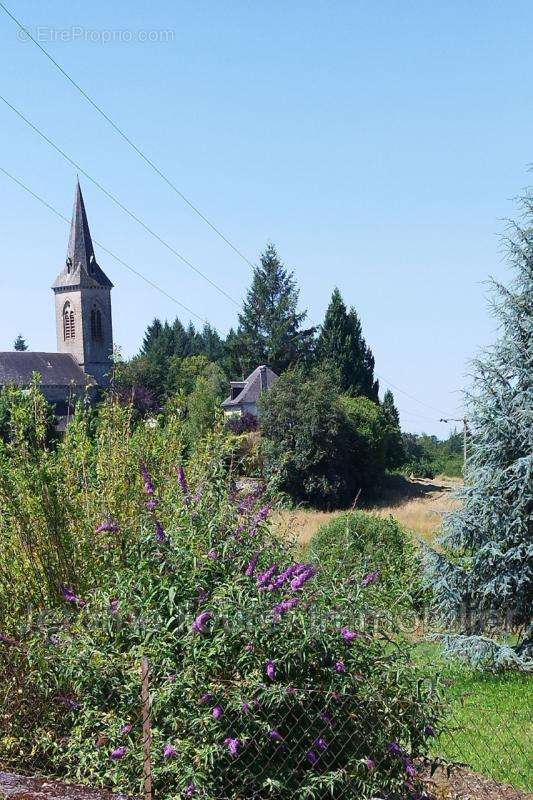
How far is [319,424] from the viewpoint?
37.4 meters

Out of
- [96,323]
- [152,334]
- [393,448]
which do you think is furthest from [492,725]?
[152,334]

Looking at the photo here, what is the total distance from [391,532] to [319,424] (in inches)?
962

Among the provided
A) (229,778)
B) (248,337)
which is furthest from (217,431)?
(248,337)

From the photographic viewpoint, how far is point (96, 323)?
7906 cm

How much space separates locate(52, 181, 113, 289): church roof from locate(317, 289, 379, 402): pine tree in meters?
30.8

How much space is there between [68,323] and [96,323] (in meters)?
2.69

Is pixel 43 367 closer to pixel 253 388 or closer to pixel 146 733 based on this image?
pixel 253 388

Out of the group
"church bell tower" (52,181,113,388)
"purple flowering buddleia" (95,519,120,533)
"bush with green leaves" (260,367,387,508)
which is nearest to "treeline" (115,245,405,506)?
"bush with green leaves" (260,367,387,508)

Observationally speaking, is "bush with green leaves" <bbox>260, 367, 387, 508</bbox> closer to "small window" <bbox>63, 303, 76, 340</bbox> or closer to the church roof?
the church roof

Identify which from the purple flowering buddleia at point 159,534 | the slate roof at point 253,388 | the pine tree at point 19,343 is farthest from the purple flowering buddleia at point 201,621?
the pine tree at point 19,343

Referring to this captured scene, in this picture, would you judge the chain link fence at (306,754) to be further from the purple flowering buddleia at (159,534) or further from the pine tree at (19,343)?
the pine tree at (19,343)

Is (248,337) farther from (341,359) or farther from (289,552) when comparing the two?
(289,552)

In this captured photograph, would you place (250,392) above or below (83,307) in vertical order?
below

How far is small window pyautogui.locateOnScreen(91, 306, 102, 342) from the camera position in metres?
78.8
